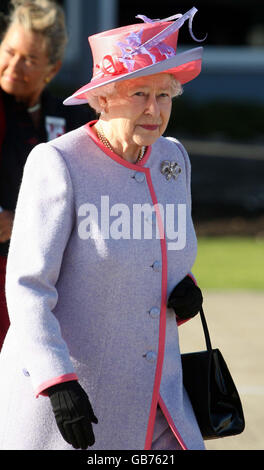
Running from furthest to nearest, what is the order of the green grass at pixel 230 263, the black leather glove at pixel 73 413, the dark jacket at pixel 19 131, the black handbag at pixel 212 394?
1. the green grass at pixel 230 263
2. the dark jacket at pixel 19 131
3. the black handbag at pixel 212 394
4. the black leather glove at pixel 73 413

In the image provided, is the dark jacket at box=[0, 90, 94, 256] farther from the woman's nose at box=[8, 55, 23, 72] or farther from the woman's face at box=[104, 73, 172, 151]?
the woman's face at box=[104, 73, 172, 151]

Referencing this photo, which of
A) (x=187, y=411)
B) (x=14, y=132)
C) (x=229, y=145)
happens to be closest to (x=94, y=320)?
(x=187, y=411)

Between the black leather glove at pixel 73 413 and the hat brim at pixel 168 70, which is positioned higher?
the hat brim at pixel 168 70

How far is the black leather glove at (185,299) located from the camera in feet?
9.53

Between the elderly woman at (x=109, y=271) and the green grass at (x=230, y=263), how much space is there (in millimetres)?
6154

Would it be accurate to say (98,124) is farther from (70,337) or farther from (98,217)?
(70,337)

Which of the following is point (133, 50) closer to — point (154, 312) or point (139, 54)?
point (139, 54)

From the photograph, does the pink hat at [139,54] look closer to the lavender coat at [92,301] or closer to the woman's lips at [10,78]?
the lavender coat at [92,301]

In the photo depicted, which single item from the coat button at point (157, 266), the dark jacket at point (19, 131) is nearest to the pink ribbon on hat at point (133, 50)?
the coat button at point (157, 266)

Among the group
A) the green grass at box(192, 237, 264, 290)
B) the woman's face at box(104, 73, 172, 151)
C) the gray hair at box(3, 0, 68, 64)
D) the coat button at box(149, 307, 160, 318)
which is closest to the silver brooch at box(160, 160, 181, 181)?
the woman's face at box(104, 73, 172, 151)

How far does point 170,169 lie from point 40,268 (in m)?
0.63

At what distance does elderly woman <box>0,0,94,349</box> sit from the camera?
4.06 metres

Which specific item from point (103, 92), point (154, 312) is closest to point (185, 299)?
point (154, 312)

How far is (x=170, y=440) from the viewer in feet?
9.70
